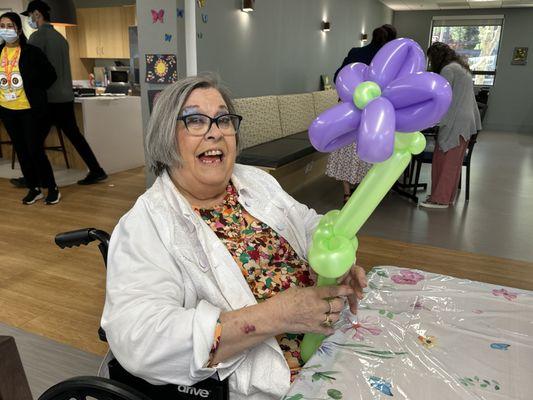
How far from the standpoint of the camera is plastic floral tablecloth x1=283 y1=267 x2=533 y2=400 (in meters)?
0.84

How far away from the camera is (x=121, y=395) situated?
894 millimetres

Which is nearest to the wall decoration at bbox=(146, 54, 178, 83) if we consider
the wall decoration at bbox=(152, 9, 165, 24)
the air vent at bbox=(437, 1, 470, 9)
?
the wall decoration at bbox=(152, 9, 165, 24)

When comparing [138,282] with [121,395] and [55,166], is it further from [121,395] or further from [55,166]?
[55,166]

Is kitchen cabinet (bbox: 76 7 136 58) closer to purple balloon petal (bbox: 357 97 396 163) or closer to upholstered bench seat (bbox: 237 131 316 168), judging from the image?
upholstered bench seat (bbox: 237 131 316 168)

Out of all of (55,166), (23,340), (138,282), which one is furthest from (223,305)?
(55,166)

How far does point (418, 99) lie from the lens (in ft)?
2.41

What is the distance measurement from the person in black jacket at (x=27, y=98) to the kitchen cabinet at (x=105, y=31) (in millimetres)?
4581

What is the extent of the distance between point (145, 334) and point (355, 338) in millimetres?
470

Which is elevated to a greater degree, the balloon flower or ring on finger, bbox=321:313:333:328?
the balloon flower

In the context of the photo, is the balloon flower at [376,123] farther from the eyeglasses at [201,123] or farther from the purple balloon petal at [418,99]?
the eyeglasses at [201,123]

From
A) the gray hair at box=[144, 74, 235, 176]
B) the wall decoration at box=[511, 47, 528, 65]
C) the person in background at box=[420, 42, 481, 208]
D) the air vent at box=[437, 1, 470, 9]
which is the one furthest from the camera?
the wall decoration at box=[511, 47, 528, 65]

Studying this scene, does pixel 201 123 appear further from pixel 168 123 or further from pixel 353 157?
pixel 353 157

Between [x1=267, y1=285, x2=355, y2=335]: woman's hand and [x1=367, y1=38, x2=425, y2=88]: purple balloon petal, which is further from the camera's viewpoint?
[x1=267, y1=285, x2=355, y2=335]: woman's hand

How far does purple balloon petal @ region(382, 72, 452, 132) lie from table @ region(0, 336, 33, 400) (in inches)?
35.8
